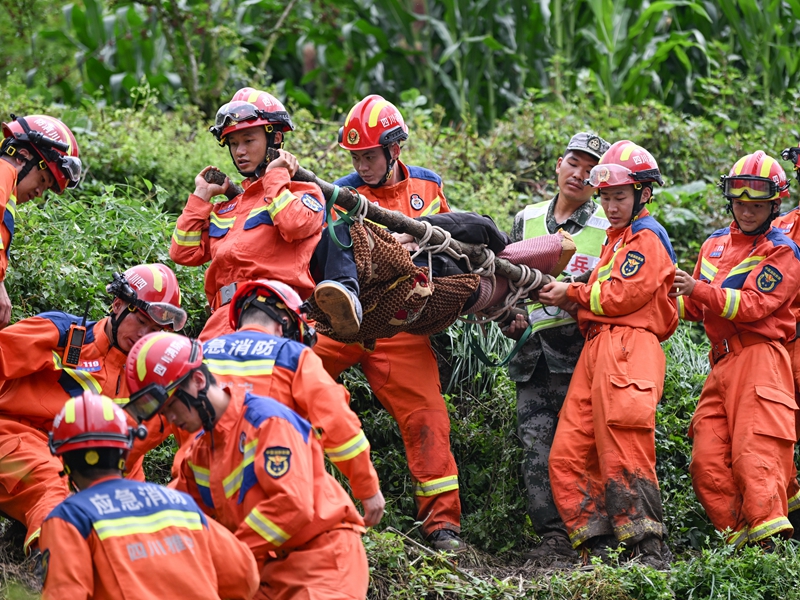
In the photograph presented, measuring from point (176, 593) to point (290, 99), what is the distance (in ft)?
32.2

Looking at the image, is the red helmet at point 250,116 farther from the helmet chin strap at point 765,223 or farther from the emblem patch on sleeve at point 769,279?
the emblem patch on sleeve at point 769,279

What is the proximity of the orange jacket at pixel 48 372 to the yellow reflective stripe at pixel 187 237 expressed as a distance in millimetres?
772

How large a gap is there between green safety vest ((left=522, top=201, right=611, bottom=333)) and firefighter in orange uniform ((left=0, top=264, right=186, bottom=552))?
2.48 m

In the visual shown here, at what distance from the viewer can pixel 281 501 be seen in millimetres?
3994

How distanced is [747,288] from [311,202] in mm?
2773

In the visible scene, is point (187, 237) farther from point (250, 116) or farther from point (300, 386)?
point (300, 386)

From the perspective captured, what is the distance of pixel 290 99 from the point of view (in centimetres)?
1283

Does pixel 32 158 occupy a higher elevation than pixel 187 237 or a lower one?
higher

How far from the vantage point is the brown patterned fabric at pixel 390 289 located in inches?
231

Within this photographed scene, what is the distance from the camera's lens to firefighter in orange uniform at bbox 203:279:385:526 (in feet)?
14.2

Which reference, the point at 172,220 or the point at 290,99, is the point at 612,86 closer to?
the point at 290,99

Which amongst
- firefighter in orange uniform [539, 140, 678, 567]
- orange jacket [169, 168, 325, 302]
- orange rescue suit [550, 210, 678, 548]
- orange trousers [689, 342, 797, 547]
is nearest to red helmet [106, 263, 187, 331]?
orange jacket [169, 168, 325, 302]

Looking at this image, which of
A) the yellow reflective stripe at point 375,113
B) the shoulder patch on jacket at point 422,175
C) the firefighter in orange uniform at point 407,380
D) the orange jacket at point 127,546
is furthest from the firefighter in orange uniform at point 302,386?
the shoulder patch on jacket at point 422,175

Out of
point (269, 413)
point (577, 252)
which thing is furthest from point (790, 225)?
point (269, 413)
